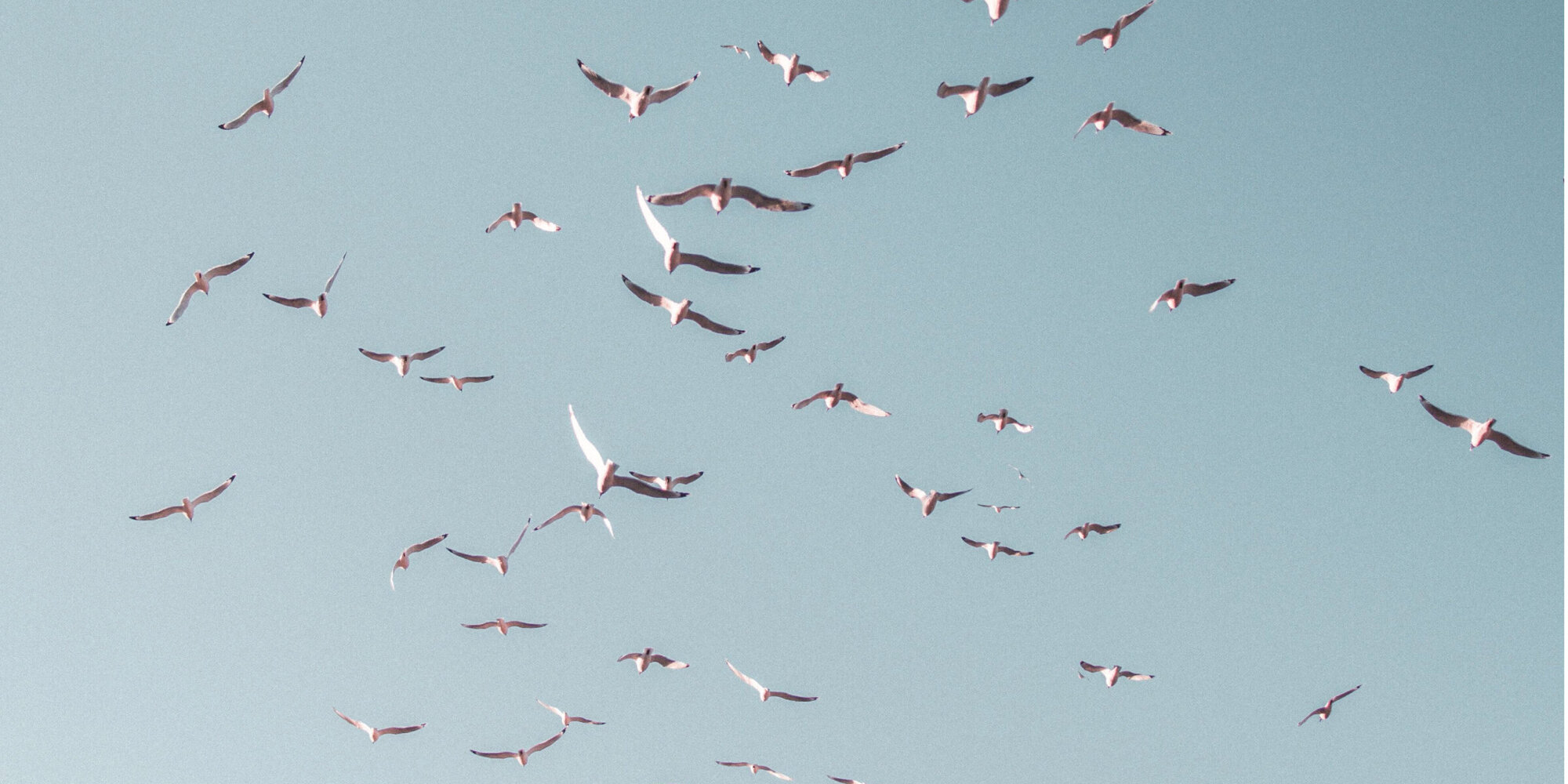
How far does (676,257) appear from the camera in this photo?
2192cm

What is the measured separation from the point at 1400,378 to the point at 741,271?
13.1m

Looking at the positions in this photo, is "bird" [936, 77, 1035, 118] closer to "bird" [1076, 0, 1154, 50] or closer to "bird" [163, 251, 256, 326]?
"bird" [1076, 0, 1154, 50]

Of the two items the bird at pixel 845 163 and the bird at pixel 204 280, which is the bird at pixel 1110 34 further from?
the bird at pixel 204 280

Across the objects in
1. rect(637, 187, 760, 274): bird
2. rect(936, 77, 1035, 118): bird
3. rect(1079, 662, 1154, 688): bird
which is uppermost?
rect(936, 77, 1035, 118): bird

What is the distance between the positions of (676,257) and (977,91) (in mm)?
7544

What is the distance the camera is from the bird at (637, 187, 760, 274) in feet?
67.2

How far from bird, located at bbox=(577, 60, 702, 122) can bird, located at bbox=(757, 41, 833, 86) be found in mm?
2937

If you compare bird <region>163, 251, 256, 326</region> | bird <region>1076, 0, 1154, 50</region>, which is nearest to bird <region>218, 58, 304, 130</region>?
bird <region>163, 251, 256, 326</region>

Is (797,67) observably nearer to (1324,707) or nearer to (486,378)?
(486,378)

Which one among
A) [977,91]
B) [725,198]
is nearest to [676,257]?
[725,198]

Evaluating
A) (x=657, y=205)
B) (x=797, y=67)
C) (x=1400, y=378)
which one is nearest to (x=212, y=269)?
(x=657, y=205)

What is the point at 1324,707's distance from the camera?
30.0 metres

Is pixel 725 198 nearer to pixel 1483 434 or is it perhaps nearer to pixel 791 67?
pixel 791 67

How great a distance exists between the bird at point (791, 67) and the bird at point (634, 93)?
2937 millimetres
